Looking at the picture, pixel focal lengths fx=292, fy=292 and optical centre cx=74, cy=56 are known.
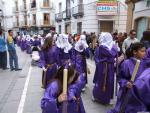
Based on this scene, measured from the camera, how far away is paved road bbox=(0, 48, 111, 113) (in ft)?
20.1

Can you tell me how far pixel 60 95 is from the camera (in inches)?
120

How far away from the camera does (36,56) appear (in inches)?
522

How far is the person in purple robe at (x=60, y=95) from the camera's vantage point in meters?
3.11

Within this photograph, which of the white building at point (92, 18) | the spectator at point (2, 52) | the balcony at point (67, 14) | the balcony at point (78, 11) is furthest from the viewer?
the balcony at point (67, 14)

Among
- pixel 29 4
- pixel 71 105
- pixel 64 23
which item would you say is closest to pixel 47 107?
pixel 71 105

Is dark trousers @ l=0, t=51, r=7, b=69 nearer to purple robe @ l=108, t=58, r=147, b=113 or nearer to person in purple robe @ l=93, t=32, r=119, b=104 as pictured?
person in purple robe @ l=93, t=32, r=119, b=104

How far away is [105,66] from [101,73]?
183 mm

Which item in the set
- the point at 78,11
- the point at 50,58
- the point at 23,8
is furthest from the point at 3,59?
the point at 23,8

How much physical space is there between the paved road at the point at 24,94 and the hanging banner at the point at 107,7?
12.4 meters

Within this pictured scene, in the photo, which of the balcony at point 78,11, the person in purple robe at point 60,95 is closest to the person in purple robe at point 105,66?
the person in purple robe at point 60,95

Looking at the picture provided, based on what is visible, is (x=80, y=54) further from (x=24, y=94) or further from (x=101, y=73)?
(x=24, y=94)

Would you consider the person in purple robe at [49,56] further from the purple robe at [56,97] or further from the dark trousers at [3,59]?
the dark trousers at [3,59]

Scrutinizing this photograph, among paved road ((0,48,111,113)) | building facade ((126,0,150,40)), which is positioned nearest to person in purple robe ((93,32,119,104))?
paved road ((0,48,111,113))

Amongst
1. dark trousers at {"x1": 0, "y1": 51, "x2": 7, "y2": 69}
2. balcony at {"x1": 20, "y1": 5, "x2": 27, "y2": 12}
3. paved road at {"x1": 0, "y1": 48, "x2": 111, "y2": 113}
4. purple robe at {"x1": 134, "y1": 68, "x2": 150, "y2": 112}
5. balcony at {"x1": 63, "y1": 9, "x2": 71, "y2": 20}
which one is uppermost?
balcony at {"x1": 20, "y1": 5, "x2": 27, "y2": 12}
